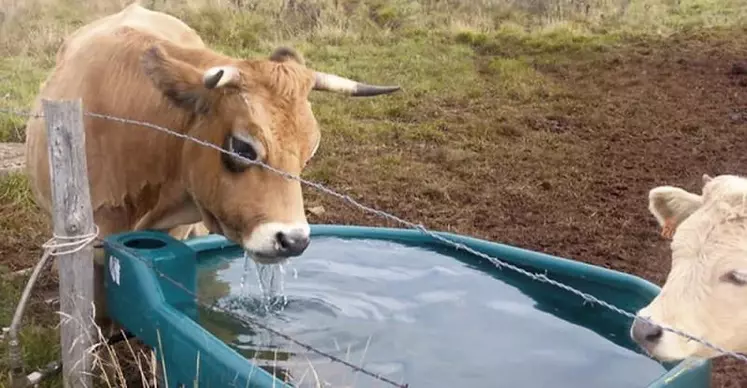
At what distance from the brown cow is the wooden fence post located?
458 millimetres

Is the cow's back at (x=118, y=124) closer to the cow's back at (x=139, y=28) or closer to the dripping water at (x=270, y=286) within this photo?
the cow's back at (x=139, y=28)

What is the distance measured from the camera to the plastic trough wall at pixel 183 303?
329 cm

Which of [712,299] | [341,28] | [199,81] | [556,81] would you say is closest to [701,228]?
[712,299]

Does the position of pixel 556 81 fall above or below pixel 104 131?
below

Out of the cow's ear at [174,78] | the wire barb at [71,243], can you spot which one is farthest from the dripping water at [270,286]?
the wire barb at [71,243]

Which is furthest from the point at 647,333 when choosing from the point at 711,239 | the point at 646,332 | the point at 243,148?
the point at 243,148

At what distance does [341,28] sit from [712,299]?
10.9m

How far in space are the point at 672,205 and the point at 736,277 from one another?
2.31ft

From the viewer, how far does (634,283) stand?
424 centimetres

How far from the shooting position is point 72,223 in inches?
135

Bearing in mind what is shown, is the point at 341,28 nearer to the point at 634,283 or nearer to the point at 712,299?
the point at 634,283

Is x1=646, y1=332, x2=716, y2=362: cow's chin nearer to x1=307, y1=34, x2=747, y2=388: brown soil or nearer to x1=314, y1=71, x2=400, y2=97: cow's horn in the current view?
x1=307, y1=34, x2=747, y2=388: brown soil

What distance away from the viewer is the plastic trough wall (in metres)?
3.29

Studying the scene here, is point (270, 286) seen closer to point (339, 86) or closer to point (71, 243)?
point (339, 86)
